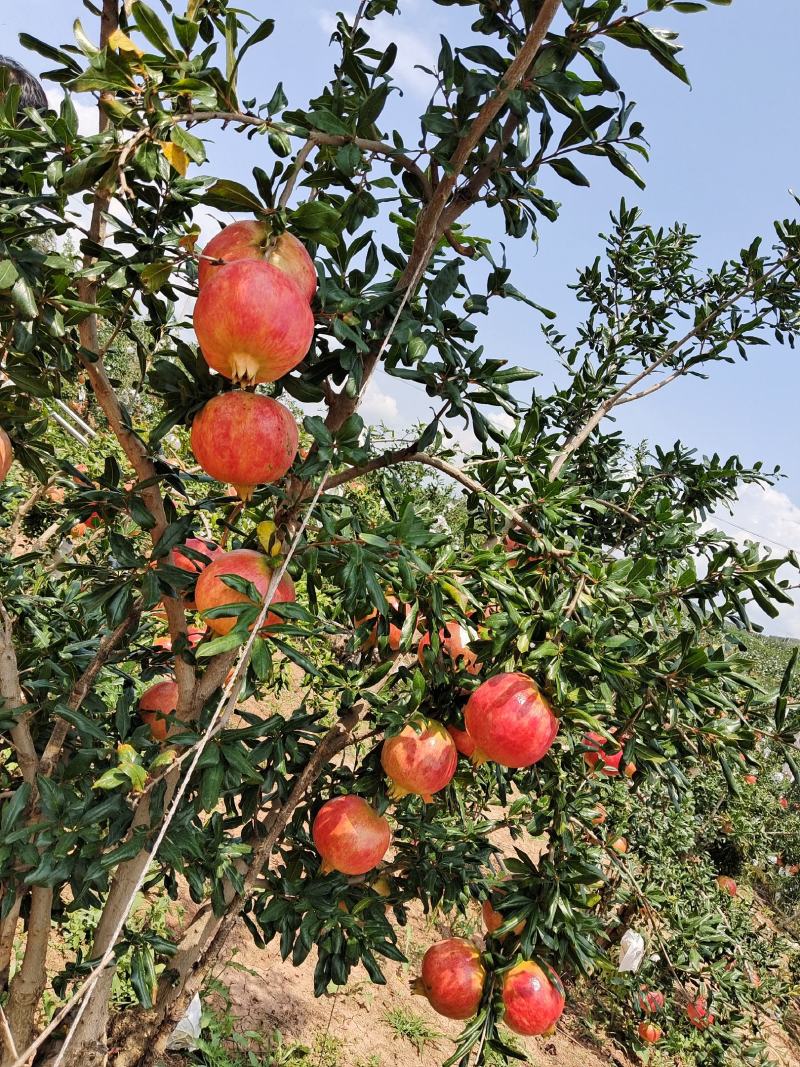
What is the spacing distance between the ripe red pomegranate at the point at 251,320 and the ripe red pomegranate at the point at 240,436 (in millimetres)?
51

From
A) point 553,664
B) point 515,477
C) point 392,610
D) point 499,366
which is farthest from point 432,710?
point 499,366

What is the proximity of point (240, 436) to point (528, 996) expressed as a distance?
4.50ft

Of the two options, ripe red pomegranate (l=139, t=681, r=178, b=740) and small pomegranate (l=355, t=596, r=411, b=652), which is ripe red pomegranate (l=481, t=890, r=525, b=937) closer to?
small pomegranate (l=355, t=596, r=411, b=652)

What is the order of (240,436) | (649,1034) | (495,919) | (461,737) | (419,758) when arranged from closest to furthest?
(240,436) → (419,758) → (461,737) → (495,919) → (649,1034)

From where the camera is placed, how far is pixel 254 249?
37.6 inches

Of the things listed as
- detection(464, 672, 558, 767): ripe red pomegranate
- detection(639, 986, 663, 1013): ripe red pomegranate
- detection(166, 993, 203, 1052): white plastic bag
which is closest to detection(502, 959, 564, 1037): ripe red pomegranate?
detection(464, 672, 558, 767): ripe red pomegranate

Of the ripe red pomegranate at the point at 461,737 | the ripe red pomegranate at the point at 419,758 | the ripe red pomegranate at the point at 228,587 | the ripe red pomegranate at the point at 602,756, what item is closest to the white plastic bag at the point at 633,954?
the ripe red pomegranate at the point at 602,756

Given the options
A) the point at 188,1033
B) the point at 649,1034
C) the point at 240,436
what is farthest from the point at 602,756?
the point at 649,1034

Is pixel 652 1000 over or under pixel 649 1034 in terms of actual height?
over

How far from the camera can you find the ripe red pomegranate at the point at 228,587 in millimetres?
1073

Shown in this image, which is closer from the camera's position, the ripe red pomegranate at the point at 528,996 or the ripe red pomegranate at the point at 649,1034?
the ripe red pomegranate at the point at 528,996

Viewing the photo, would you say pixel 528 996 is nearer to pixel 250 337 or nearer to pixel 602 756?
pixel 602 756

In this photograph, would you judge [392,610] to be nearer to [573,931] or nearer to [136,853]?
[136,853]

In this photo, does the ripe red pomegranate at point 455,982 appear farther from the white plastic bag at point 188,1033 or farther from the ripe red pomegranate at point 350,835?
the white plastic bag at point 188,1033
